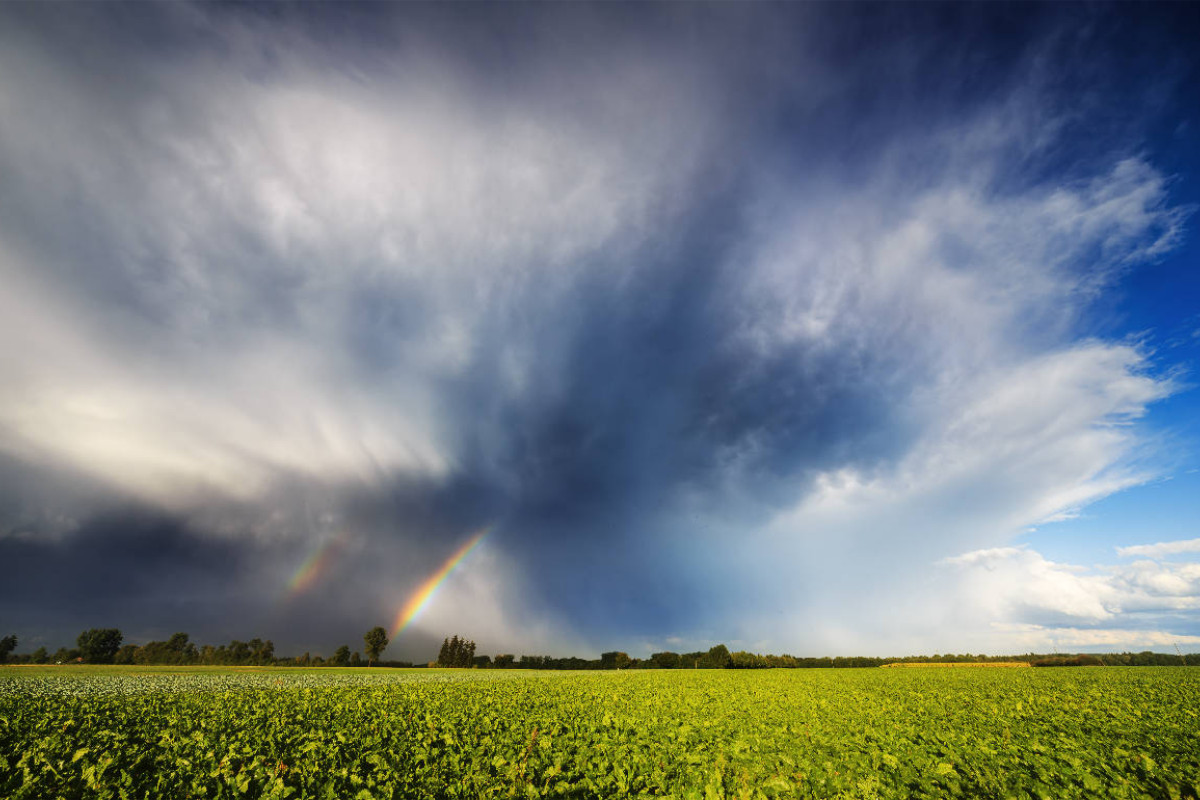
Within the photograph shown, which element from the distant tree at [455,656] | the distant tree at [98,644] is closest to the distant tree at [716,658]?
the distant tree at [455,656]

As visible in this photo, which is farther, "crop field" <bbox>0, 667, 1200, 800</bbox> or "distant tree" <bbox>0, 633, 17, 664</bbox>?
"distant tree" <bbox>0, 633, 17, 664</bbox>

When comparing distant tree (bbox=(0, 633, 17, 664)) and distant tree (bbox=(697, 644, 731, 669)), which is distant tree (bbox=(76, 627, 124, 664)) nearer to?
distant tree (bbox=(0, 633, 17, 664))

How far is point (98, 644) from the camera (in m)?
169

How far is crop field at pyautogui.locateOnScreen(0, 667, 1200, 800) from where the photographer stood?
12.4 metres

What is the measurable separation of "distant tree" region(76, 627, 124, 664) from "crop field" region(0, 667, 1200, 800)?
21595 cm

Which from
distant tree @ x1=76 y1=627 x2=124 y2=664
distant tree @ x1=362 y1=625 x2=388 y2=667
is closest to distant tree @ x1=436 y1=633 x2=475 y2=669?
distant tree @ x1=362 y1=625 x2=388 y2=667

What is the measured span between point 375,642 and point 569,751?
21607 cm

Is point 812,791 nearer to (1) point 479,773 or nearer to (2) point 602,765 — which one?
(2) point 602,765

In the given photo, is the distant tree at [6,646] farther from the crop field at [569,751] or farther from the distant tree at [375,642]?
the crop field at [569,751]

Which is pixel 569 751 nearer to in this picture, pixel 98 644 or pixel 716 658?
pixel 716 658

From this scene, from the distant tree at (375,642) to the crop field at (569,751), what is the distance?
194 metres

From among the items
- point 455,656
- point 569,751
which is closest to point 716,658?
point 455,656

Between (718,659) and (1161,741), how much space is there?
195m

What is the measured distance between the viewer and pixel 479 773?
13242 millimetres
